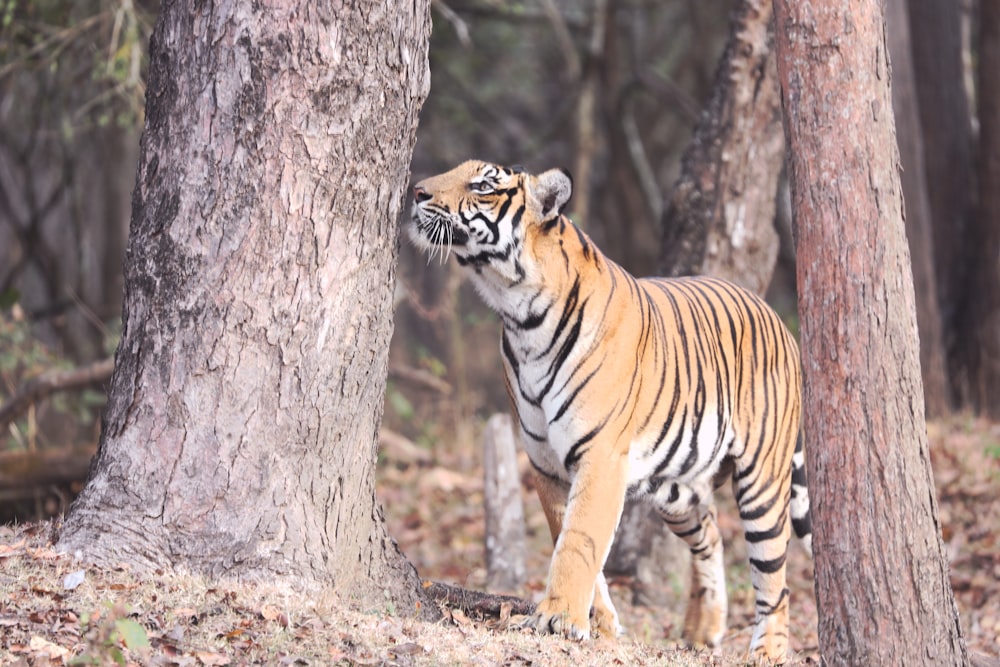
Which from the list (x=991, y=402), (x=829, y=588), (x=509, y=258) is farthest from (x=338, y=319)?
(x=991, y=402)

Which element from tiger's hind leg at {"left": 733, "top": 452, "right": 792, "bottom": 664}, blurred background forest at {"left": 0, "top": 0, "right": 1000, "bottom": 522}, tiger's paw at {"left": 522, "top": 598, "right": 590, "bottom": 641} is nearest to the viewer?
tiger's paw at {"left": 522, "top": 598, "right": 590, "bottom": 641}

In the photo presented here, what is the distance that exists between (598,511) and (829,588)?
918 mm

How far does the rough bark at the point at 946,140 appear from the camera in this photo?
10242 millimetres

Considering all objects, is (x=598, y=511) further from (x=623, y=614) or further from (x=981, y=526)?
(x=981, y=526)

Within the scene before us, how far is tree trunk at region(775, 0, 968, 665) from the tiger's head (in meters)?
1.06

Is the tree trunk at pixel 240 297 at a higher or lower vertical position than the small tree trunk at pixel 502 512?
higher

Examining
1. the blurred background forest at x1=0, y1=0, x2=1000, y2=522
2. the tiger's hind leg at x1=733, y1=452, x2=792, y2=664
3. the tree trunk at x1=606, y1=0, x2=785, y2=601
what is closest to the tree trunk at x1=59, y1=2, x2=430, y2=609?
the tiger's hind leg at x1=733, y1=452, x2=792, y2=664

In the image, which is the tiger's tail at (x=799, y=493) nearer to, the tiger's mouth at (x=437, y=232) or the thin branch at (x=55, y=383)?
the tiger's mouth at (x=437, y=232)

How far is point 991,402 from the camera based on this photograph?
31.7 ft

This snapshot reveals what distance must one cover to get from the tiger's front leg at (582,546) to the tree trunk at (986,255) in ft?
20.1

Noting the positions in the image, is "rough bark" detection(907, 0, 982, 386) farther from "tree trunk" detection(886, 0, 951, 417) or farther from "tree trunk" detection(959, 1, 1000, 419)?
"tree trunk" detection(886, 0, 951, 417)

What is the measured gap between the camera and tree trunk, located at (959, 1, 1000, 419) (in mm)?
9727

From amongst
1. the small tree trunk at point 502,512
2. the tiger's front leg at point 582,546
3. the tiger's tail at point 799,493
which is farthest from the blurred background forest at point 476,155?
the tiger's front leg at point 582,546

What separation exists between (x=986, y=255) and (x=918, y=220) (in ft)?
3.18
